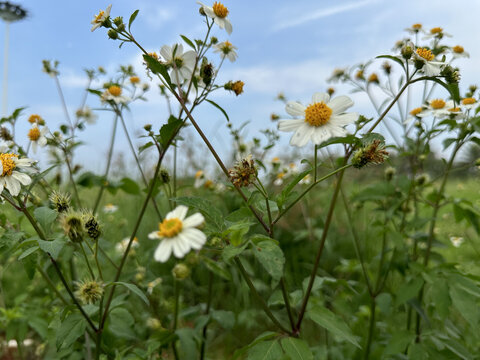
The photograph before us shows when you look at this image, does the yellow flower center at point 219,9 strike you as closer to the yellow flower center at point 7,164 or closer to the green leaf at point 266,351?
the yellow flower center at point 7,164

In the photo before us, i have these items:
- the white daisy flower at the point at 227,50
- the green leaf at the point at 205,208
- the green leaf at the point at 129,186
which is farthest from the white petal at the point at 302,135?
the green leaf at the point at 129,186

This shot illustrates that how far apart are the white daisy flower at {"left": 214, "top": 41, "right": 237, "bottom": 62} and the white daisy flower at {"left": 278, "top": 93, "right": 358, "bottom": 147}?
0.60m

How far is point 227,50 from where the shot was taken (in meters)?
1.78

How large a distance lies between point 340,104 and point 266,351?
811mm

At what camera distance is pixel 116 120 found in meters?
2.35

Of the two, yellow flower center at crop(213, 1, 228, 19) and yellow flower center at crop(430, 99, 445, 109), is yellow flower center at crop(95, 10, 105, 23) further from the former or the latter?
yellow flower center at crop(430, 99, 445, 109)

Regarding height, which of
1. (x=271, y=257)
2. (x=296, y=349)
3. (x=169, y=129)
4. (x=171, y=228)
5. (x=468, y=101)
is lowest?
(x=296, y=349)

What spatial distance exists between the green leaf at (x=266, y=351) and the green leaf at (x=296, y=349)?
0.03 meters

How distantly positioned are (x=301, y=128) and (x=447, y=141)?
0.97 metres

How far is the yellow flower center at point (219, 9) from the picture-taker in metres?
1.53

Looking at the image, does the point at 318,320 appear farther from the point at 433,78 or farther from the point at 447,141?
the point at 447,141

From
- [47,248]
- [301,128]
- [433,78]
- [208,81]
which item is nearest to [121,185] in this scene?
[208,81]

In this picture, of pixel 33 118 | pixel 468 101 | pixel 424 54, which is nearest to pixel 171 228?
pixel 424 54

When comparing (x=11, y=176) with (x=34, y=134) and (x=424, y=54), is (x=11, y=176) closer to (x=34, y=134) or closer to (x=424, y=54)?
(x=34, y=134)
